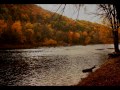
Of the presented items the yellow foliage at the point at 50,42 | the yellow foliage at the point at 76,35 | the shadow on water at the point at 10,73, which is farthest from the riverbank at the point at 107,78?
the yellow foliage at the point at 76,35

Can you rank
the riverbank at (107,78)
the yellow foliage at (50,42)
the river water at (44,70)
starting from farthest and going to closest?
the yellow foliage at (50,42) < the river water at (44,70) < the riverbank at (107,78)

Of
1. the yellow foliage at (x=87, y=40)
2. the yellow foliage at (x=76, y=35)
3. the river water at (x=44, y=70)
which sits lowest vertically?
the yellow foliage at (x=87, y=40)

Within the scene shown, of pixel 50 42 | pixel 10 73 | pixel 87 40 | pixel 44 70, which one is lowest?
pixel 87 40

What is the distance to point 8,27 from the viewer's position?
122312mm

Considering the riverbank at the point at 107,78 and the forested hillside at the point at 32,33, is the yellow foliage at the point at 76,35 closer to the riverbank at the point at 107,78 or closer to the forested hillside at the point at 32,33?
the forested hillside at the point at 32,33

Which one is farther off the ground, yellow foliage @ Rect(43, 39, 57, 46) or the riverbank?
the riverbank

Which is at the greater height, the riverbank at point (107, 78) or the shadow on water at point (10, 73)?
the riverbank at point (107, 78)

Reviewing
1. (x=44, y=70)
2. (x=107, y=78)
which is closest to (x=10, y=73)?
(x=44, y=70)

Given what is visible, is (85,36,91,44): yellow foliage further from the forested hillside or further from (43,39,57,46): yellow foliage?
(43,39,57,46): yellow foliage

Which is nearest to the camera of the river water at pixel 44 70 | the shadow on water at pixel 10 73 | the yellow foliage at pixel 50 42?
the river water at pixel 44 70

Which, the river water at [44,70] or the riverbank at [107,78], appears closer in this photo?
the riverbank at [107,78]

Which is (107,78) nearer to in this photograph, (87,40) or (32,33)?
(32,33)

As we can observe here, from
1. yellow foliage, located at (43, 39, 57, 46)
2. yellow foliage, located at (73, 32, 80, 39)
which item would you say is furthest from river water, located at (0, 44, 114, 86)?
yellow foliage, located at (73, 32, 80, 39)

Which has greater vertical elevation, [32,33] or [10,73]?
[32,33]
